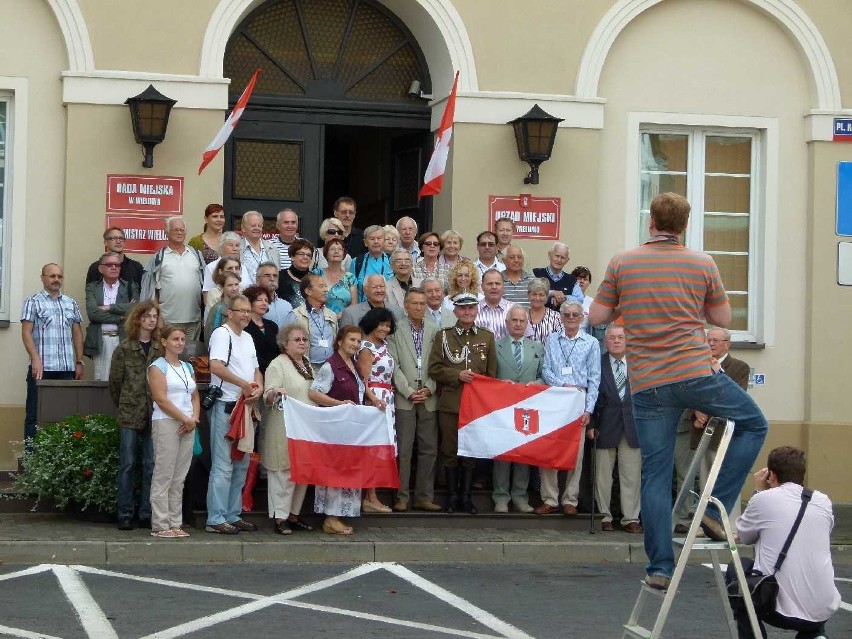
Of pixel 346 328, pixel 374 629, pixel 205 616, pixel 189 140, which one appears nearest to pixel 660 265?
pixel 374 629

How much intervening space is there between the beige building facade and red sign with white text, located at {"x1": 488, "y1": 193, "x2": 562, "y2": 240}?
9cm

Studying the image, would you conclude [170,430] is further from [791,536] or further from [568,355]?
[791,536]

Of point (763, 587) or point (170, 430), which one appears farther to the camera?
point (170, 430)

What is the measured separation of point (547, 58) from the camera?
15.6 metres

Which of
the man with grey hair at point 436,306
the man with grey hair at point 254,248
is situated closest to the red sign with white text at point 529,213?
the man with grey hair at point 436,306

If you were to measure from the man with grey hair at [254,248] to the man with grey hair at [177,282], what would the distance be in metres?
0.43

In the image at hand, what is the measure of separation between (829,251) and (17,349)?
8.43m

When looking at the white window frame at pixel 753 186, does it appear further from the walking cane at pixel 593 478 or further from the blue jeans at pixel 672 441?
the blue jeans at pixel 672 441

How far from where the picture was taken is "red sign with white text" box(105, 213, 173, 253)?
A: 47.5 ft

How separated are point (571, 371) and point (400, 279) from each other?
69.9 inches

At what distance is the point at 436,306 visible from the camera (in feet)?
44.1

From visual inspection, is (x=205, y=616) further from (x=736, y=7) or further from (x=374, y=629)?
(x=736, y=7)

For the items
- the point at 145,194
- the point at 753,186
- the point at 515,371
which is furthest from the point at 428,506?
the point at 753,186

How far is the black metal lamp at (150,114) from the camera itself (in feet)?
46.8
